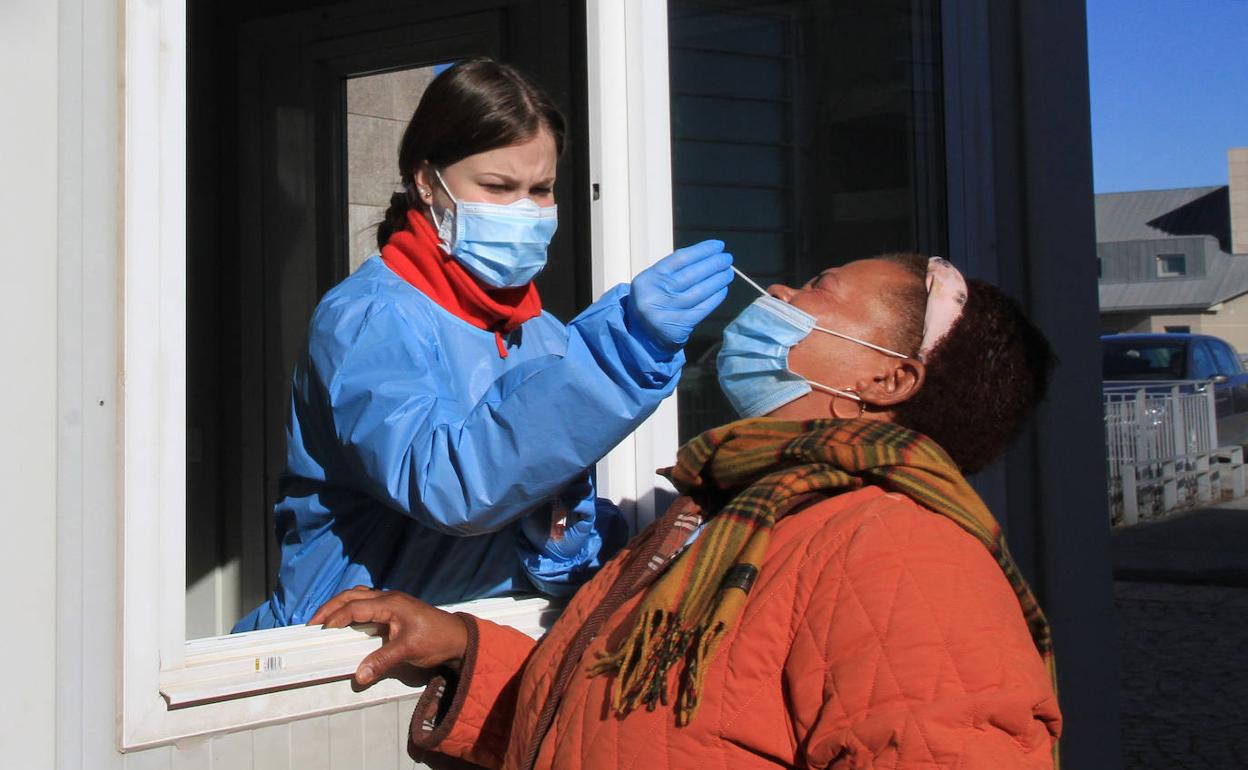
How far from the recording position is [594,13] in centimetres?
254

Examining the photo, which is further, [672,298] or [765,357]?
[765,357]

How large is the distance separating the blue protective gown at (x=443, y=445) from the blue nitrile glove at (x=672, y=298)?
0.02 metres

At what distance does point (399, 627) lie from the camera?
195cm

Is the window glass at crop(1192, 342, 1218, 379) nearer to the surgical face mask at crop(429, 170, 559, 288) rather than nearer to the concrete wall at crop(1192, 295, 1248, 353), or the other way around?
the surgical face mask at crop(429, 170, 559, 288)

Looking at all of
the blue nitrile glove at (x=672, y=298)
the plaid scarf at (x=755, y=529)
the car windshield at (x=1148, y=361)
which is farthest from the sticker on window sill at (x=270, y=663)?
the car windshield at (x=1148, y=361)

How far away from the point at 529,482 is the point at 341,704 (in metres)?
0.51

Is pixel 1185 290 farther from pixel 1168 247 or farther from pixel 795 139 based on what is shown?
pixel 795 139

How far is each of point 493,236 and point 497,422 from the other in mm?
415

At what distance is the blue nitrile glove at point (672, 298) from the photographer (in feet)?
5.97

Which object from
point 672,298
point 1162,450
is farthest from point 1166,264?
point 672,298

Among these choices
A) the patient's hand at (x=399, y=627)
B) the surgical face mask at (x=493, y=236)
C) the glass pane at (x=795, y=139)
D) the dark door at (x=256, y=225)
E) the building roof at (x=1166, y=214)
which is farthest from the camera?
the building roof at (x=1166, y=214)

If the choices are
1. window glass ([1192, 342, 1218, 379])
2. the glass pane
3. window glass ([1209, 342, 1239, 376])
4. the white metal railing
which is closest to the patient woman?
the glass pane

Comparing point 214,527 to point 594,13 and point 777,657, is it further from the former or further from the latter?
point 777,657

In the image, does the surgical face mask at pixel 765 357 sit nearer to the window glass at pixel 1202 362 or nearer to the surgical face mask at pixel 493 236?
the surgical face mask at pixel 493 236
